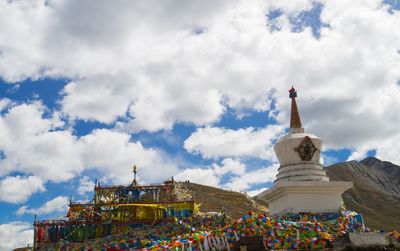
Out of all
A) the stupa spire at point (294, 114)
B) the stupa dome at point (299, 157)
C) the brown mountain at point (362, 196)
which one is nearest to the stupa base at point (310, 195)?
the stupa dome at point (299, 157)

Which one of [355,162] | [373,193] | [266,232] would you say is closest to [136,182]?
[266,232]

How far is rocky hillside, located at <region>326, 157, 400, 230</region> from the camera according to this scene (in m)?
60.7

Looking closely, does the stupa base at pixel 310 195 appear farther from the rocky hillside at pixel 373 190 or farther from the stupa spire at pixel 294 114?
the rocky hillside at pixel 373 190

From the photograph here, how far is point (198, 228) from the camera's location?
21875mm

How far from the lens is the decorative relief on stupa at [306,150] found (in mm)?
23734

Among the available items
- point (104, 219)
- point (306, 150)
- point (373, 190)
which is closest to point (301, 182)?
point (306, 150)

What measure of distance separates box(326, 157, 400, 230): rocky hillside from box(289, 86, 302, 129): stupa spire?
31831 mm

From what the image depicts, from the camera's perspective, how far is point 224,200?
51625 millimetres

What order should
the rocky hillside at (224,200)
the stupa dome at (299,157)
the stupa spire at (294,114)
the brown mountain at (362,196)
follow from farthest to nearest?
the brown mountain at (362,196) < the rocky hillside at (224,200) < the stupa spire at (294,114) < the stupa dome at (299,157)

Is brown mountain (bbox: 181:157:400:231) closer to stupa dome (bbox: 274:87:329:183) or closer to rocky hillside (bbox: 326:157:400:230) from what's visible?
rocky hillside (bbox: 326:157:400:230)

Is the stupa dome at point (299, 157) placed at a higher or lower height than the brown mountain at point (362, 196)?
lower

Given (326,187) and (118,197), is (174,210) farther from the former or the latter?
(326,187)

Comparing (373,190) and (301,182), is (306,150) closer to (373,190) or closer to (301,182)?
(301,182)

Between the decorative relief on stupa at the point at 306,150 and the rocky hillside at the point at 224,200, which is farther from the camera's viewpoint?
the rocky hillside at the point at 224,200
